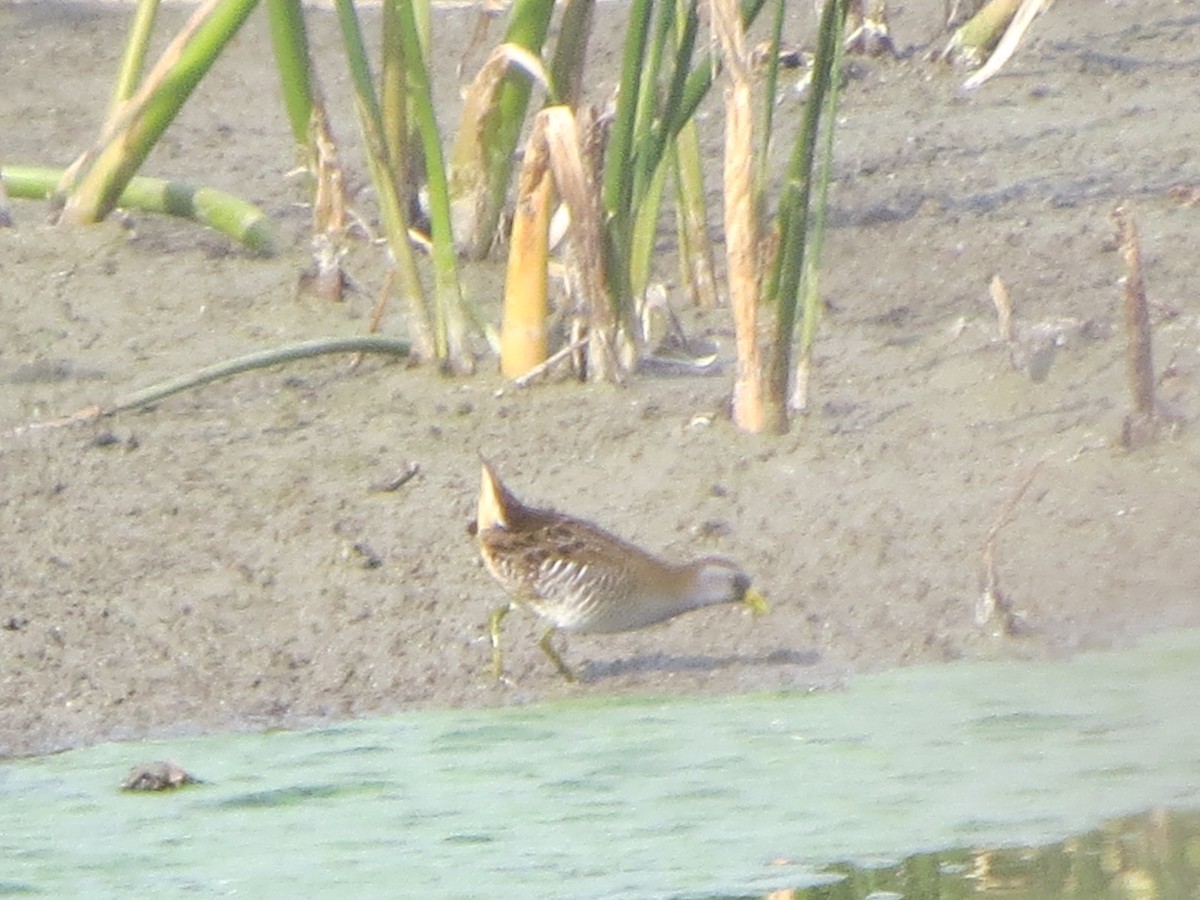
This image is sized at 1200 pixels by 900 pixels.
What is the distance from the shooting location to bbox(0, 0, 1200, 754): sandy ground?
510cm

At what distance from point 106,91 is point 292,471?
10.9ft

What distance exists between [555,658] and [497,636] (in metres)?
0.13

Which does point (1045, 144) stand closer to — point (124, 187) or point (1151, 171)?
point (1151, 171)

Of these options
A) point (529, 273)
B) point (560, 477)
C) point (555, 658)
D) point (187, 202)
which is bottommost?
point (555, 658)

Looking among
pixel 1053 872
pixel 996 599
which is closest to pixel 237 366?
pixel 996 599

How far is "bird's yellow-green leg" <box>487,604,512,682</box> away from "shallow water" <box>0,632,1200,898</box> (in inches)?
8.1

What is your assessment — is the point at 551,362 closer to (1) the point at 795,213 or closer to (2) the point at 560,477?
(2) the point at 560,477

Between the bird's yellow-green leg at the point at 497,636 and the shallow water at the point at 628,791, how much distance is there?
21 cm

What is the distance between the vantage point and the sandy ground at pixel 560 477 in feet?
16.7

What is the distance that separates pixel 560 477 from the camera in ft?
19.2

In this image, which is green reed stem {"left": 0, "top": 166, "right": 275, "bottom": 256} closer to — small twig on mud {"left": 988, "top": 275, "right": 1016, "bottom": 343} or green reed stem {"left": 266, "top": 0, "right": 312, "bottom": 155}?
green reed stem {"left": 266, "top": 0, "right": 312, "bottom": 155}

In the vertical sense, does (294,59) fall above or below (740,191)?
above

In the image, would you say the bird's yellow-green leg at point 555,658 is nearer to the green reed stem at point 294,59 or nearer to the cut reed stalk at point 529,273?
the cut reed stalk at point 529,273

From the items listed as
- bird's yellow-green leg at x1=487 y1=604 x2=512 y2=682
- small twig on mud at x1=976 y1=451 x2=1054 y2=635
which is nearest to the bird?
bird's yellow-green leg at x1=487 y1=604 x2=512 y2=682
